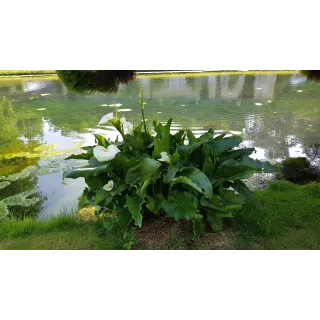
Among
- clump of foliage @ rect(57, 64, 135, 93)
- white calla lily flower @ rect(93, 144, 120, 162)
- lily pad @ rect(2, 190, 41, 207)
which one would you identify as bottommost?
lily pad @ rect(2, 190, 41, 207)

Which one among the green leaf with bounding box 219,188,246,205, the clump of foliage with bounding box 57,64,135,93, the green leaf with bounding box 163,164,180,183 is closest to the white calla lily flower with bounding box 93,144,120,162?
the green leaf with bounding box 163,164,180,183

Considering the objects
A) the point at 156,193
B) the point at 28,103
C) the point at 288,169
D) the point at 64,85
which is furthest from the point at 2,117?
the point at 288,169

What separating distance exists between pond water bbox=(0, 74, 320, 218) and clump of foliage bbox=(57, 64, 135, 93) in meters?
0.13

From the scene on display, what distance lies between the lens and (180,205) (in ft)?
4.78

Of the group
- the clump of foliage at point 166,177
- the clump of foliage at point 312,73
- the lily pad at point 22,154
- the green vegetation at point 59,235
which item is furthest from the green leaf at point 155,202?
the lily pad at point 22,154

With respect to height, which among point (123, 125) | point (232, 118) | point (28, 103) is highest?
point (123, 125)

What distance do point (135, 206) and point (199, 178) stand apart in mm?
301

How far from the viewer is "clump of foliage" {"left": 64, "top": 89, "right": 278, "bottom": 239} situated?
145 cm

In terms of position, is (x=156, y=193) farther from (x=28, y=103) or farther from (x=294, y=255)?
(x=28, y=103)

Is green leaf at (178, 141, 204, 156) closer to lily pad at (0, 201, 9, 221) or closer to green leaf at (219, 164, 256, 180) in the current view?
green leaf at (219, 164, 256, 180)

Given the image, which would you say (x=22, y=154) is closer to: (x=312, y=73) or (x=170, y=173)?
(x=170, y=173)

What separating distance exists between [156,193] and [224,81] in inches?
55.3

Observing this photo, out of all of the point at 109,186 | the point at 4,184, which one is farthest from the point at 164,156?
the point at 4,184

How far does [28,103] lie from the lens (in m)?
3.16
